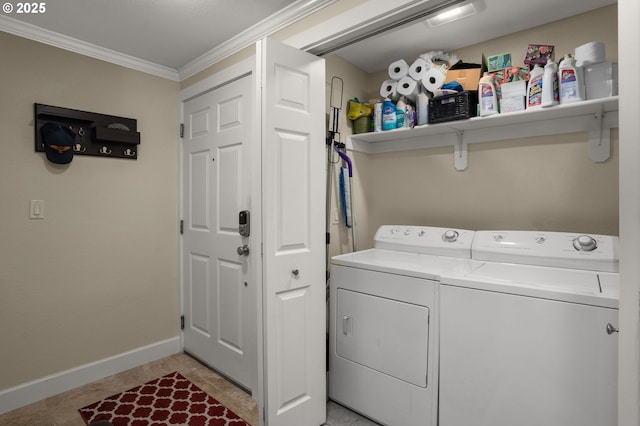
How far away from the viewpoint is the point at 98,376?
240 centimetres

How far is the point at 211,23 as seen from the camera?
82.5 inches

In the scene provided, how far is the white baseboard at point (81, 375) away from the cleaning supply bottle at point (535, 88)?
122 inches

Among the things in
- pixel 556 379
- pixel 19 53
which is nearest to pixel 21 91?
pixel 19 53

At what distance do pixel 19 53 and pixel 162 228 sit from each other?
1.44 m

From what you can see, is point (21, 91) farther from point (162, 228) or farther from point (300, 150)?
point (300, 150)

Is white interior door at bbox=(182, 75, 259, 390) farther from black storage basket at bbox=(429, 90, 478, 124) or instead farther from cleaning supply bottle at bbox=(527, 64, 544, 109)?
cleaning supply bottle at bbox=(527, 64, 544, 109)

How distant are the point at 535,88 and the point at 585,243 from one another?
860 mm

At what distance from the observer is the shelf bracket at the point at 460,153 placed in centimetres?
235

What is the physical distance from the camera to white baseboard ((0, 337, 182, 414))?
2.07m

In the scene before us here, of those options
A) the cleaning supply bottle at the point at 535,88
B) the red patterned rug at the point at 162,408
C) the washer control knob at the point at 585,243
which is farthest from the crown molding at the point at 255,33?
the red patterned rug at the point at 162,408

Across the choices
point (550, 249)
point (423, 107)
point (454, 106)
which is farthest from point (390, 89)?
point (550, 249)

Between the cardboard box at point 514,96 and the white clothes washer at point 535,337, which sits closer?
the white clothes washer at point 535,337

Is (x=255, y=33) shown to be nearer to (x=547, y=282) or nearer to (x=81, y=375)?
(x=547, y=282)

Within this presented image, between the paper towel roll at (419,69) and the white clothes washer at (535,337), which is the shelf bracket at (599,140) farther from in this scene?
the paper towel roll at (419,69)
